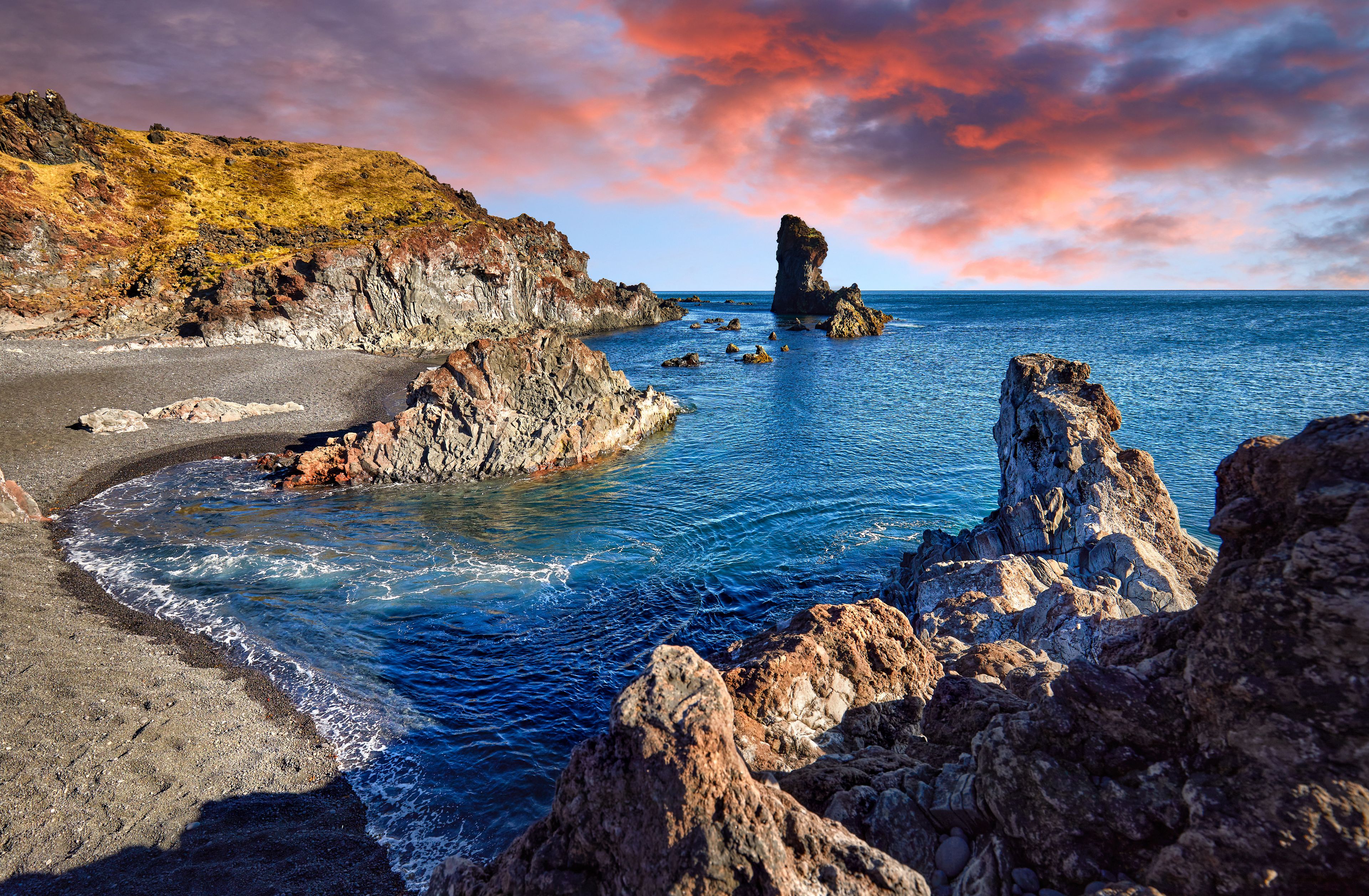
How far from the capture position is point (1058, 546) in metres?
15.7

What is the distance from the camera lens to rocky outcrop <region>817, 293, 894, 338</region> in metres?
108

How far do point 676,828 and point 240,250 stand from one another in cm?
9169

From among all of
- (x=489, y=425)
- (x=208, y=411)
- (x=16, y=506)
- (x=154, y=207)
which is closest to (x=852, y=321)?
(x=489, y=425)

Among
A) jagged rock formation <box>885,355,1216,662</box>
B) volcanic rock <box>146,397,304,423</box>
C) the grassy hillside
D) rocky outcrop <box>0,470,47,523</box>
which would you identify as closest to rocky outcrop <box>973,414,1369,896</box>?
jagged rock formation <box>885,355,1216,662</box>

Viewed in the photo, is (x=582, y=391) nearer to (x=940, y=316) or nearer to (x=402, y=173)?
(x=402, y=173)

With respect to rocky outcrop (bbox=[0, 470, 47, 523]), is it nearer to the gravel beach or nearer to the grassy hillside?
the gravel beach

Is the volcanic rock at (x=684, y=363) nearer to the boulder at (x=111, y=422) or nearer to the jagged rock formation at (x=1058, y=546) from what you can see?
the boulder at (x=111, y=422)

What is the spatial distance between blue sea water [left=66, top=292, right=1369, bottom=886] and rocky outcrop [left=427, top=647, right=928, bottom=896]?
5.94 m

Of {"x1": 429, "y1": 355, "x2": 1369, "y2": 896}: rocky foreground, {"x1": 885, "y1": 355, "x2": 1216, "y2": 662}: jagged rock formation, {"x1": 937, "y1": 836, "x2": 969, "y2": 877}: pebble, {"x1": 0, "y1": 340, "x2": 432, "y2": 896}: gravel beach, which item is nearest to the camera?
{"x1": 429, "y1": 355, "x2": 1369, "y2": 896}: rocky foreground

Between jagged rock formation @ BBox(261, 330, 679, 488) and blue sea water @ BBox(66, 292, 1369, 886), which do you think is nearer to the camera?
blue sea water @ BBox(66, 292, 1369, 886)

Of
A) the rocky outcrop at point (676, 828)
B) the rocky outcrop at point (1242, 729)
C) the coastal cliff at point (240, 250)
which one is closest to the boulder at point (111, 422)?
the coastal cliff at point (240, 250)

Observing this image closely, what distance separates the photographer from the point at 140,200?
73250 mm

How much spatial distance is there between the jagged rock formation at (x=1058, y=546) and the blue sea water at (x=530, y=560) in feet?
14.9

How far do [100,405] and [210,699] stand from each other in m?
34.8
